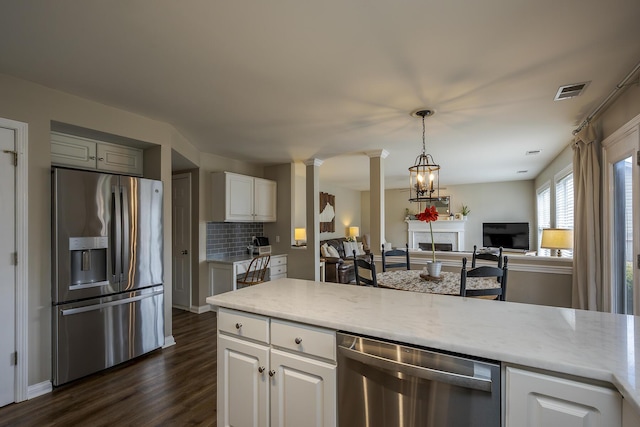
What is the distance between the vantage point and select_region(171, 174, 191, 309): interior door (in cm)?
488

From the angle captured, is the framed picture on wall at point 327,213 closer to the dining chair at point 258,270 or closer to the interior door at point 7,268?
the dining chair at point 258,270

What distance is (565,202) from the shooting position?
5.12 metres

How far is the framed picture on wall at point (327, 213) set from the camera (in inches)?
327

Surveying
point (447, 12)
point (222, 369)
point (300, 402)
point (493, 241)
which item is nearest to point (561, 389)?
point (300, 402)

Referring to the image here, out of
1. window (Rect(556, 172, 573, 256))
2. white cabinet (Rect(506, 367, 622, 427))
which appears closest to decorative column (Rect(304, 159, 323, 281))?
window (Rect(556, 172, 573, 256))

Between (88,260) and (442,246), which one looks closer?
(88,260)

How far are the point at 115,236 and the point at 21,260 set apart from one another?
654 mm

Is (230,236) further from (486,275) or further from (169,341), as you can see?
(486,275)

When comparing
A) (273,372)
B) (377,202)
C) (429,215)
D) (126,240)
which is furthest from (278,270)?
(273,372)

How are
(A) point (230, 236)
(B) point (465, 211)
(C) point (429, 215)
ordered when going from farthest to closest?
1. (B) point (465, 211)
2. (A) point (230, 236)
3. (C) point (429, 215)

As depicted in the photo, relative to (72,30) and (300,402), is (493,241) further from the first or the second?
(72,30)

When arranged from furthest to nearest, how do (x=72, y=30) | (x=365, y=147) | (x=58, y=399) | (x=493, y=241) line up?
(x=493, y=241) < (x=365, y=147) < (x=58, y=399) < (x=72, y=30)

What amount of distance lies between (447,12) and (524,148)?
4003 mm

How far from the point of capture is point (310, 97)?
107 inches
